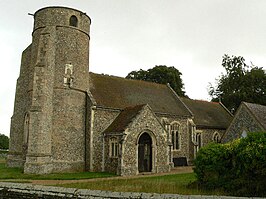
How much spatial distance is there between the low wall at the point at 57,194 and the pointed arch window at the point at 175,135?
68.0 feet

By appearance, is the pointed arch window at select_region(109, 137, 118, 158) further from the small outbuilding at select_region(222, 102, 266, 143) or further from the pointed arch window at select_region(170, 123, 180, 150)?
the small outbuilding at select_region(222, 102, 266, 143)

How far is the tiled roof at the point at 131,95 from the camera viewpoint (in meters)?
25.0

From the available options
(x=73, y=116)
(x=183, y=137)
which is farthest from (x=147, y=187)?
(x=183, y=137)

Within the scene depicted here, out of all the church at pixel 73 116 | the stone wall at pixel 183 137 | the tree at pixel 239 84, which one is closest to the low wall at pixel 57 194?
the church at pixel 73 116

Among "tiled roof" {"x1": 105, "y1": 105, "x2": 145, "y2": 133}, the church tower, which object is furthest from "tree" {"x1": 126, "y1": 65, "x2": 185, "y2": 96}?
"tiled roof" {"x1": 105, "y1": 105, "x2": 145, "y2": 133}

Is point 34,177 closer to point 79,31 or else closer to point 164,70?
point 79,31

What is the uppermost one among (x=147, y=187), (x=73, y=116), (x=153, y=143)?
(x=73, y=116)

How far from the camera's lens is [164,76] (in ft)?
151

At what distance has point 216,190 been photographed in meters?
11.4

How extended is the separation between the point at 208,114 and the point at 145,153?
41.5ft

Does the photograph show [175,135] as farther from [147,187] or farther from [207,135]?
[147,187]

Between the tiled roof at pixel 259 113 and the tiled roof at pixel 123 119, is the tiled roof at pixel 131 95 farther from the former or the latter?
the tiled roof at pixel 259 113

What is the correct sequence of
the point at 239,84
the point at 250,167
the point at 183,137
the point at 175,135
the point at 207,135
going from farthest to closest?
the point at 239,84
the point at 207,135
the point at 183,137
the point at 175,135
the point at 250,167

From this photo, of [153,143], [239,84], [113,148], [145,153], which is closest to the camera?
[113,148]
